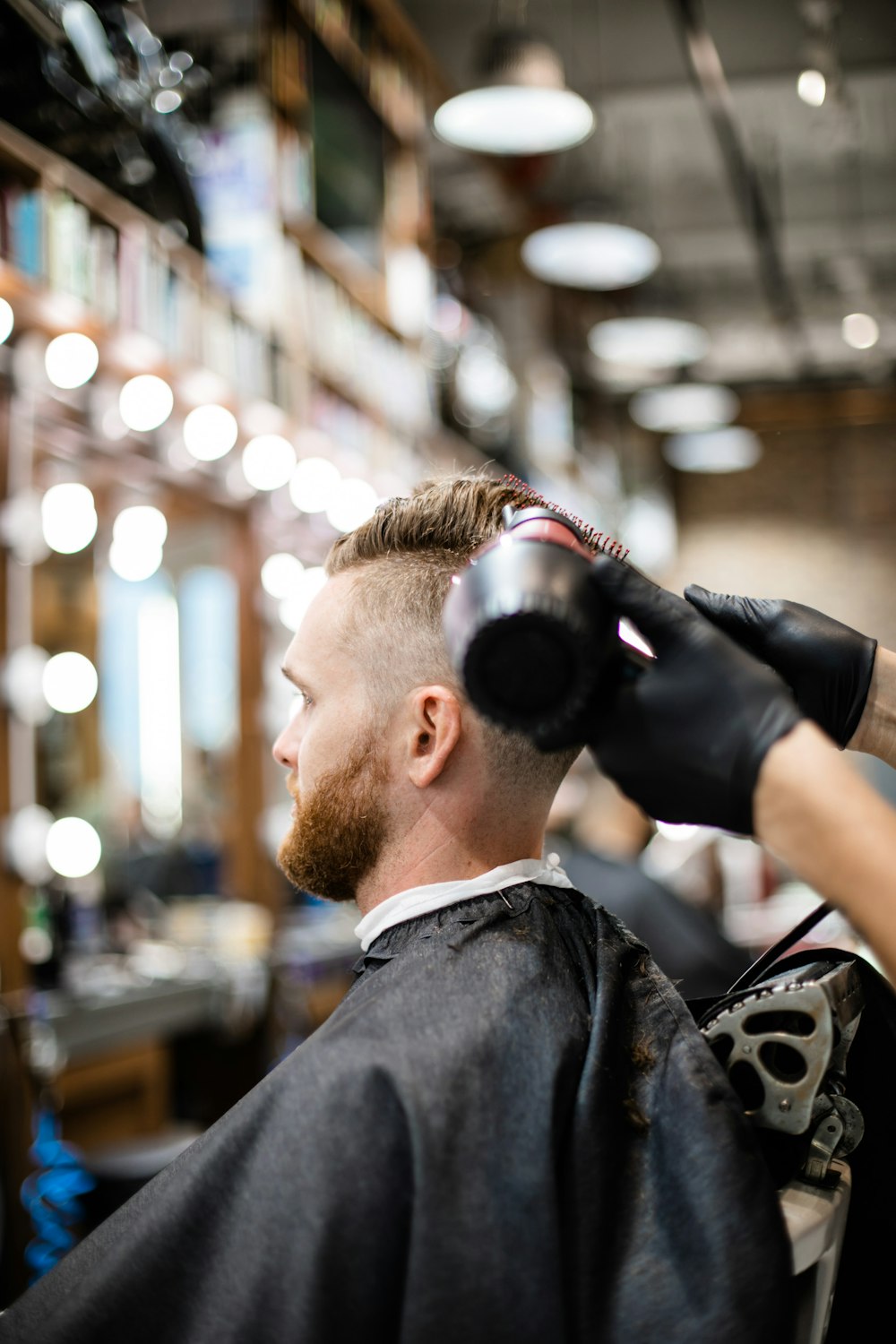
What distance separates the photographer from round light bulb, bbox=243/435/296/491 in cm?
480

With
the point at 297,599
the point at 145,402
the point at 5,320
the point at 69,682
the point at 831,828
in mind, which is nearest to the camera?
the point at 831,828

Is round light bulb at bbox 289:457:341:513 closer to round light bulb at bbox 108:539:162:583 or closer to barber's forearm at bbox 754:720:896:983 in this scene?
round light bulb at bbox 108:539:162:583

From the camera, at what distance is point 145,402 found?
13.5 ft

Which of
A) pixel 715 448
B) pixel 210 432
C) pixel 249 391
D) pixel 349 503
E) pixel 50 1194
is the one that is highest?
pixel 715 448

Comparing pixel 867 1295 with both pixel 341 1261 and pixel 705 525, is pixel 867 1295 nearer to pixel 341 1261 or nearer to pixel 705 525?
pixel 341 1261

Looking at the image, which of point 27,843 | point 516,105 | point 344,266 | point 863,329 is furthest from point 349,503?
point 863,329

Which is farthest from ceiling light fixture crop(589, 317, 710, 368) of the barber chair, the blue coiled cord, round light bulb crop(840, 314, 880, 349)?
the barber chair

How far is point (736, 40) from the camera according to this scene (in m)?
6.12

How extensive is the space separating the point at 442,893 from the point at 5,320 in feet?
8.33

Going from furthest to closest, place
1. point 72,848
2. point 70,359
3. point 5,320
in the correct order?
point 72,848 → point 70,359 → point 5,320

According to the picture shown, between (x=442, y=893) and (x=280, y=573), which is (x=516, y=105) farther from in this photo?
(x=442, y=893)

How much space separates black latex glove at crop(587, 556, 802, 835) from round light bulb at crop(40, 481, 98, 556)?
2.98 metres

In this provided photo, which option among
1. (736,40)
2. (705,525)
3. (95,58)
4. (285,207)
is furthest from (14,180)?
(705,525)

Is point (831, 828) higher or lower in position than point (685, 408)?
lower
